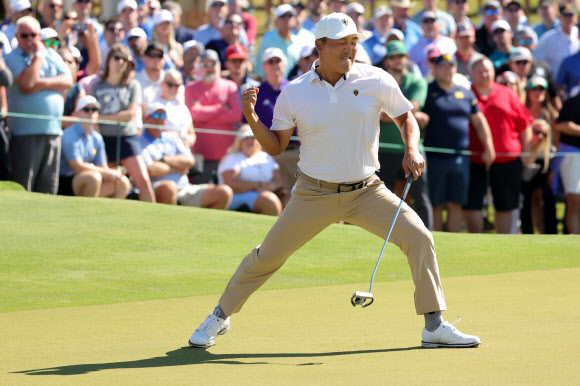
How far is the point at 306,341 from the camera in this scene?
6.30m

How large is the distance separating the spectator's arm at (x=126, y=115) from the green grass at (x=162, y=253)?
1.22 metres

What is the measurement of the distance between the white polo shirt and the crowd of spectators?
620cm

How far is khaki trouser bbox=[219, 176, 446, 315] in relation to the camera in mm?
6105

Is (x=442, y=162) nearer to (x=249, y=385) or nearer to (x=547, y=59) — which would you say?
(x=547, y=59)

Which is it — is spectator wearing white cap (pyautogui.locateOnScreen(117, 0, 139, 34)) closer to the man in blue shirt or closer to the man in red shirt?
the man in blue shirt

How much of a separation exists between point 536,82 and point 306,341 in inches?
346

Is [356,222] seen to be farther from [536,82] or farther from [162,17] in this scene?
[162,17]

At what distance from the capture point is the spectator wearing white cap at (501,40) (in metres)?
15.8

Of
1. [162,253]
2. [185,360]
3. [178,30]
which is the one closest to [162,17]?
[178,30]

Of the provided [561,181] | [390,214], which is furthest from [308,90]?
[561,181]

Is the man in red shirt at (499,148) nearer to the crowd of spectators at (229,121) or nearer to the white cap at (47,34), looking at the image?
the crowd of spectators at (229,121)

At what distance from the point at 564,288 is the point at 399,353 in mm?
2785

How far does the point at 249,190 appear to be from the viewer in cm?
1260

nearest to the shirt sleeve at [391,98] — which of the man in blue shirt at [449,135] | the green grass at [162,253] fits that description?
the green grass at [162,253]
